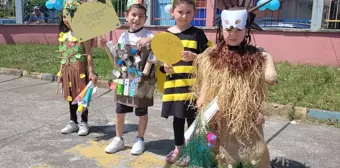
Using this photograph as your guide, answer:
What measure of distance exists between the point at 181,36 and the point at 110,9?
2.27 ft

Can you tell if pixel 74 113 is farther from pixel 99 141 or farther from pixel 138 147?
pixel 138 147

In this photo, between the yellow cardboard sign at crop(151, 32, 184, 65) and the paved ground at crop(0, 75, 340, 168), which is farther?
the paved ground at crop(0, 75, 340, 168)

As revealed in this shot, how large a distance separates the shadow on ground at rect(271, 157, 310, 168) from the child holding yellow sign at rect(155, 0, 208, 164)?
965 millimetres

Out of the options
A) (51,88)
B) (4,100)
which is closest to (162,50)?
(4,100)

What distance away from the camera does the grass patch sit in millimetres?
4742

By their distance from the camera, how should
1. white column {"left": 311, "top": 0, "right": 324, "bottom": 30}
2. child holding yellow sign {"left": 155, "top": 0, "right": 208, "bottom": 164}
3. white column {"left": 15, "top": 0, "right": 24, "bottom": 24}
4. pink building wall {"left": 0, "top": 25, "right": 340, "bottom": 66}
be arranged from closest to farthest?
child holding yellow sign {"left": 155, "top": 0, "right": 208, "bottom": 164}, pink building wall {"left": 0, "top": 25, "right": 340, "bottom": 66}, white column {"left": 311, "top": 0, "right": 324, "bottom": 30}, white column {"left": 15, "top": 0, "right": 24, "bottom": 24}

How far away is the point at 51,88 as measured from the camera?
6.30 metres

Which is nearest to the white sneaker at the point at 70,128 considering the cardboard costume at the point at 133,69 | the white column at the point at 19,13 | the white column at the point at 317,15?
the cardboard costume at the point at 133,69

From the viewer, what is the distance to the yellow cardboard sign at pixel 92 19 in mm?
2914

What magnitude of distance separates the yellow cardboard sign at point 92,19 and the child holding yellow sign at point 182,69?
0.58 m

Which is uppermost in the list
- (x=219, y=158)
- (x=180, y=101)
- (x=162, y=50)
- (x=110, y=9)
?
(x=110, y=9)

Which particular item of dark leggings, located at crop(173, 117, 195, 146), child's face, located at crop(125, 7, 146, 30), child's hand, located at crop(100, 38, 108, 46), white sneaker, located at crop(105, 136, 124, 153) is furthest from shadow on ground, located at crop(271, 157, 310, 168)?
child's hand, located at crop(100, 38, 108, 46)

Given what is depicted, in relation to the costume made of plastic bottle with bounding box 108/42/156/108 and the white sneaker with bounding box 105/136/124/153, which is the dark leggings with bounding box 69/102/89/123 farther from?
the costume made of plastic bottle with bounding box 108/42/156/108

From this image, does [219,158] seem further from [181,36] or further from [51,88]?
[51,88]
